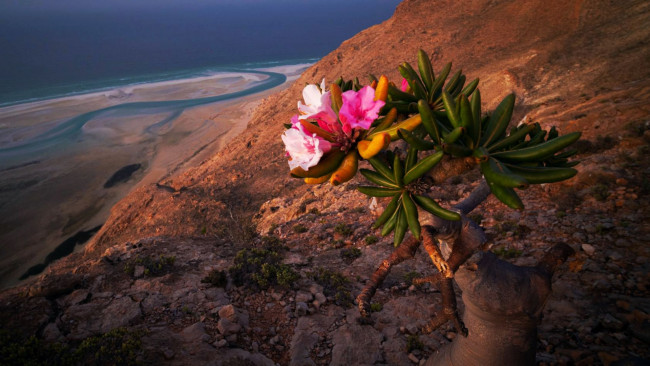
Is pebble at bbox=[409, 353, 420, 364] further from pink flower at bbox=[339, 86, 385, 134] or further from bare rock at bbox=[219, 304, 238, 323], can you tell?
pink flower at bbox=[339, 86, 385, 134]

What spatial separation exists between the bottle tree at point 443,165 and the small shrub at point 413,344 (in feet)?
4.01

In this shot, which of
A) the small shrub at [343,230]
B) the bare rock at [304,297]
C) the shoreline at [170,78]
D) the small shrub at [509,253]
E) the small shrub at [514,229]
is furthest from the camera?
the shoreline at [170,78]

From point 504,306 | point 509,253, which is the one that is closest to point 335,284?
point 509,253

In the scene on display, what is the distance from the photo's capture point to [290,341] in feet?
14.7

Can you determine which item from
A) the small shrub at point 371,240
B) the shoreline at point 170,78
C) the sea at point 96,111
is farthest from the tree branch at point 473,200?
the shoreline at point 170,78

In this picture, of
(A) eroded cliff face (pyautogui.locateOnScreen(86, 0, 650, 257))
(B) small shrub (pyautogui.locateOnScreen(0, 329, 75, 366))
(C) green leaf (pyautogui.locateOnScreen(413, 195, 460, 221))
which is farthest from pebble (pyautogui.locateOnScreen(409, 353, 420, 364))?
(A) eroded cliff face (pyautogui.locateOnScreen(86, 0, 650, 257))

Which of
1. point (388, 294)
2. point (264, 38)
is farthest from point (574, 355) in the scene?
point (264, 38)

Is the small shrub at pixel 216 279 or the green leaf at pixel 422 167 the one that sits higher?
the green leaf at pixel 422 167

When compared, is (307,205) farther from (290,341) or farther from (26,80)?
(26,80)

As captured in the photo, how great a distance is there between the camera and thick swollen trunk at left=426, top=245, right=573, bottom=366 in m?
2.79

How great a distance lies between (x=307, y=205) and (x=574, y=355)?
321 inches

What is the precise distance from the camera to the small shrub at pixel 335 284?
5.23m

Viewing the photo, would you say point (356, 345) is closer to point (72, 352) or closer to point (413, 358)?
point (413, 358)

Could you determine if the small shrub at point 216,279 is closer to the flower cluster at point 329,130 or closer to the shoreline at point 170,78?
the flower cluster at point 329,130
